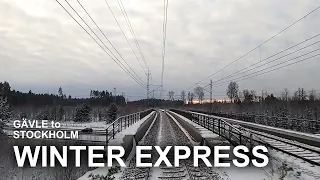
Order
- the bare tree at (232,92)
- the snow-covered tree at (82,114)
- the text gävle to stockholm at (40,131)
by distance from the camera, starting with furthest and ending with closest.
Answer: the bare tree at (232,92), the snow-covered tree at (82,114), the text gävle to stockholm at (40,131)

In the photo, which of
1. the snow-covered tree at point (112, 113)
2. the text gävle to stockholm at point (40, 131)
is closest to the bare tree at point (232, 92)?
the snow-covered tree at point (112, 113)

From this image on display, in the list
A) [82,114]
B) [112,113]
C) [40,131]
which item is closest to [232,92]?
[112,113]

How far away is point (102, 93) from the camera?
576ft

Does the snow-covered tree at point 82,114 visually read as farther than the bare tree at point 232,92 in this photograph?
No

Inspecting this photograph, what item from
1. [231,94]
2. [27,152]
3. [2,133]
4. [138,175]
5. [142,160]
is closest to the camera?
[27,152]

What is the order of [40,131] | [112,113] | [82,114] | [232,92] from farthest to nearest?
[232,92] → [112,113] → [82,114] → [40,131]

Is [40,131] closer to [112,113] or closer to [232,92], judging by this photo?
[112,113]

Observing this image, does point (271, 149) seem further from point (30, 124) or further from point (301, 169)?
point (30, 124)

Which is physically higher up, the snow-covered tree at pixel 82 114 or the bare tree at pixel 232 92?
the bare tree at pixel 232 92

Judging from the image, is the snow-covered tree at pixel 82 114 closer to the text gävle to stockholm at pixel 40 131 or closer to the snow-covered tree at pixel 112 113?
the snow-covered tree at pixel 112 113

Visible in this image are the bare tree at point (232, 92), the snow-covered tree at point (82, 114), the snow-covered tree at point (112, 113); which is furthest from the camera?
the bare tree at point (232, 92)

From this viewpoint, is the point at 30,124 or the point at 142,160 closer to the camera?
the point at 142,160

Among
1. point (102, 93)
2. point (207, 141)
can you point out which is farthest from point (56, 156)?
point (102, 93)

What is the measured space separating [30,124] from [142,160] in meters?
6.61
